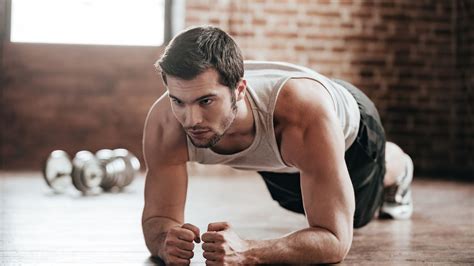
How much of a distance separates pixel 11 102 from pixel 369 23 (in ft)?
9.75

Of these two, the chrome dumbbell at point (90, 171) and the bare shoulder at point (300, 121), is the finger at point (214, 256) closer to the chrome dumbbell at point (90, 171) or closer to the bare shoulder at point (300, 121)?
the bare shoulder at point (300, 121)

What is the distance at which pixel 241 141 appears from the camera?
63.8 inches

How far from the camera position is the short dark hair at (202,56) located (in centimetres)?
138

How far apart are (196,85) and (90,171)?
1.89 meters

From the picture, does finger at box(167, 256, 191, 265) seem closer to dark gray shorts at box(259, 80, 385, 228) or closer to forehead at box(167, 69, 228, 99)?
forehead at box(167, 69, 228, 99)

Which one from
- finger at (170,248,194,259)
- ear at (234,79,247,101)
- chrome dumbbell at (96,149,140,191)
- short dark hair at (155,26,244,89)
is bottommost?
chrome dumbbell at (96,149,140,191)

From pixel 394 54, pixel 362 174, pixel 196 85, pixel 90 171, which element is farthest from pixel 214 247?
pixel 394 54

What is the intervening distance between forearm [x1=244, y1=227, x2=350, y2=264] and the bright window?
3680 millimetres

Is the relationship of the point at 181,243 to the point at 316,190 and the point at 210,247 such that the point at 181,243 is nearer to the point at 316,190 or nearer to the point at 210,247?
the point at 210,247

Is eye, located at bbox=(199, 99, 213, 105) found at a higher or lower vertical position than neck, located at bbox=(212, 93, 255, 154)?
higher

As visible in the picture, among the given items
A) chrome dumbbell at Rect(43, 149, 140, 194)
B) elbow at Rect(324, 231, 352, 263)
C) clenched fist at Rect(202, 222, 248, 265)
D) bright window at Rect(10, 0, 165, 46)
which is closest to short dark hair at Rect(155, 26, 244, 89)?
clenched fist at Rect(202, 222, 248, 265)

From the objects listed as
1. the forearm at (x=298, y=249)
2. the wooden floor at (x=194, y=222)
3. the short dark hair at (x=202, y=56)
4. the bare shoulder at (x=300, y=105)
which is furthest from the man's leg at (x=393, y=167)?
the short dark hair at (x=202, y=56)

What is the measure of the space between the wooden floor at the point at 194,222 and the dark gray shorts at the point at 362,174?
11 cm

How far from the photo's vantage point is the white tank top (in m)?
1.57
